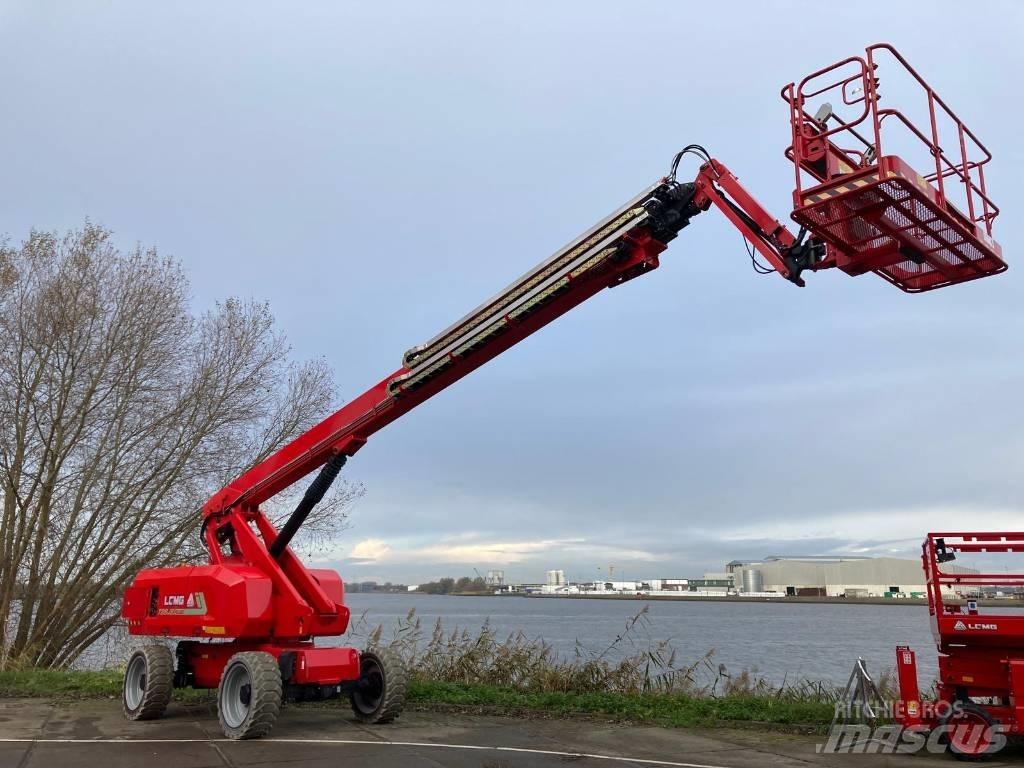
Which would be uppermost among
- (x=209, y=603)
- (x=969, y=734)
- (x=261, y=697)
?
(x=209, y=603)

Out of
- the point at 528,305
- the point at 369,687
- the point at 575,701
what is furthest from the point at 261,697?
the point at 528,305

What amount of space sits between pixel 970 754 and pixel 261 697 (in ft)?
25.9

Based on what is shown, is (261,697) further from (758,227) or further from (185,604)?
(758,227)

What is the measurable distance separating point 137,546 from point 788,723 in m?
13.3

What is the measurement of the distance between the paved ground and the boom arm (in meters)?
2.47

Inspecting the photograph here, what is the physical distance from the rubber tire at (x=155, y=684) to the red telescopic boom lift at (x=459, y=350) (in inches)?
0.7

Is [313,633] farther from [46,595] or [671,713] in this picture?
[46,595]

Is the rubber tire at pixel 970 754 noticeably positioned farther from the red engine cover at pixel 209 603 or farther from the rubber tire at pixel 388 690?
the red engine cover at pixel 209 603

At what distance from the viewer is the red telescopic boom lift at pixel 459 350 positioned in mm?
6770

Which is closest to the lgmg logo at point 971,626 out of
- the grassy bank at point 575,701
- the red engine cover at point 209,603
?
the grassy bank at point 575,701

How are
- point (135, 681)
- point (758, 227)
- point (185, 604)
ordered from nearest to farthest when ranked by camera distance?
point (758, 227) → point (185, 604) → point (135, 681)

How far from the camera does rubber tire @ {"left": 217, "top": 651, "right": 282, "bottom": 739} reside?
959cm

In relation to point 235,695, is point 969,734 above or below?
below

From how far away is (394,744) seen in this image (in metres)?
9.70
